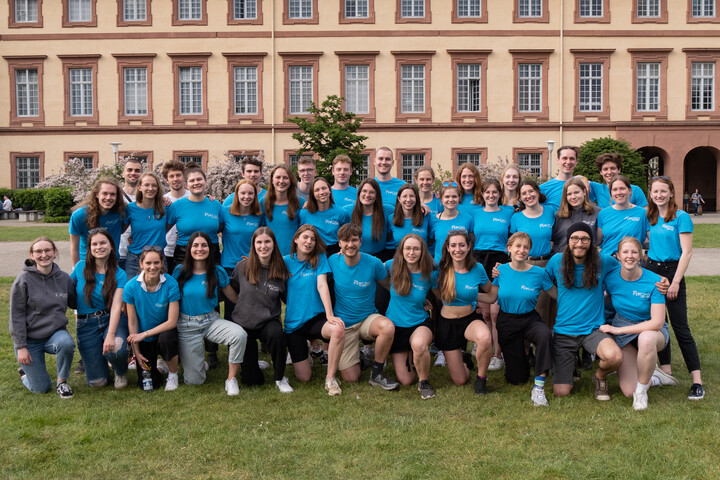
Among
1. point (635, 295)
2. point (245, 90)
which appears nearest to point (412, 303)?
point (635, 295)

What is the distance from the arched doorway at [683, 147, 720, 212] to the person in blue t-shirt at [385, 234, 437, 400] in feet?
121

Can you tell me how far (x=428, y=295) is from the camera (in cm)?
688

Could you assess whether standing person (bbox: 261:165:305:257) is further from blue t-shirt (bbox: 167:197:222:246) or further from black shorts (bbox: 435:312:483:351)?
black shorts (bbox: 435:312:483:351)

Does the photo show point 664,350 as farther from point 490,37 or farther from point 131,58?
point 131,58

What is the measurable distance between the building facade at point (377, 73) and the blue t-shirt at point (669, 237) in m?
27.1

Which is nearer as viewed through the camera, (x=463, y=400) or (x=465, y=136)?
(x=463, y=400)

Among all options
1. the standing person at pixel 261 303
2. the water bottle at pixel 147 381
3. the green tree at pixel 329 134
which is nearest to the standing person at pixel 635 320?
the standing person at pixel 261 303

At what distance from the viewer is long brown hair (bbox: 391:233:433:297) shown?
6285 millimetres

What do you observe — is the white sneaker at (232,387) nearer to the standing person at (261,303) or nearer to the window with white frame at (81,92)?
the standing person at (261,303)

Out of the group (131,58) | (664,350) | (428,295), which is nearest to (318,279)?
(428,295)

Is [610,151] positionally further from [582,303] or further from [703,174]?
[582,303]

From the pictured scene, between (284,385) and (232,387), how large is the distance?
47cm

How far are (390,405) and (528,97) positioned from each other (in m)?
29.5

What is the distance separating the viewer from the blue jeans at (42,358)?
240 inches
